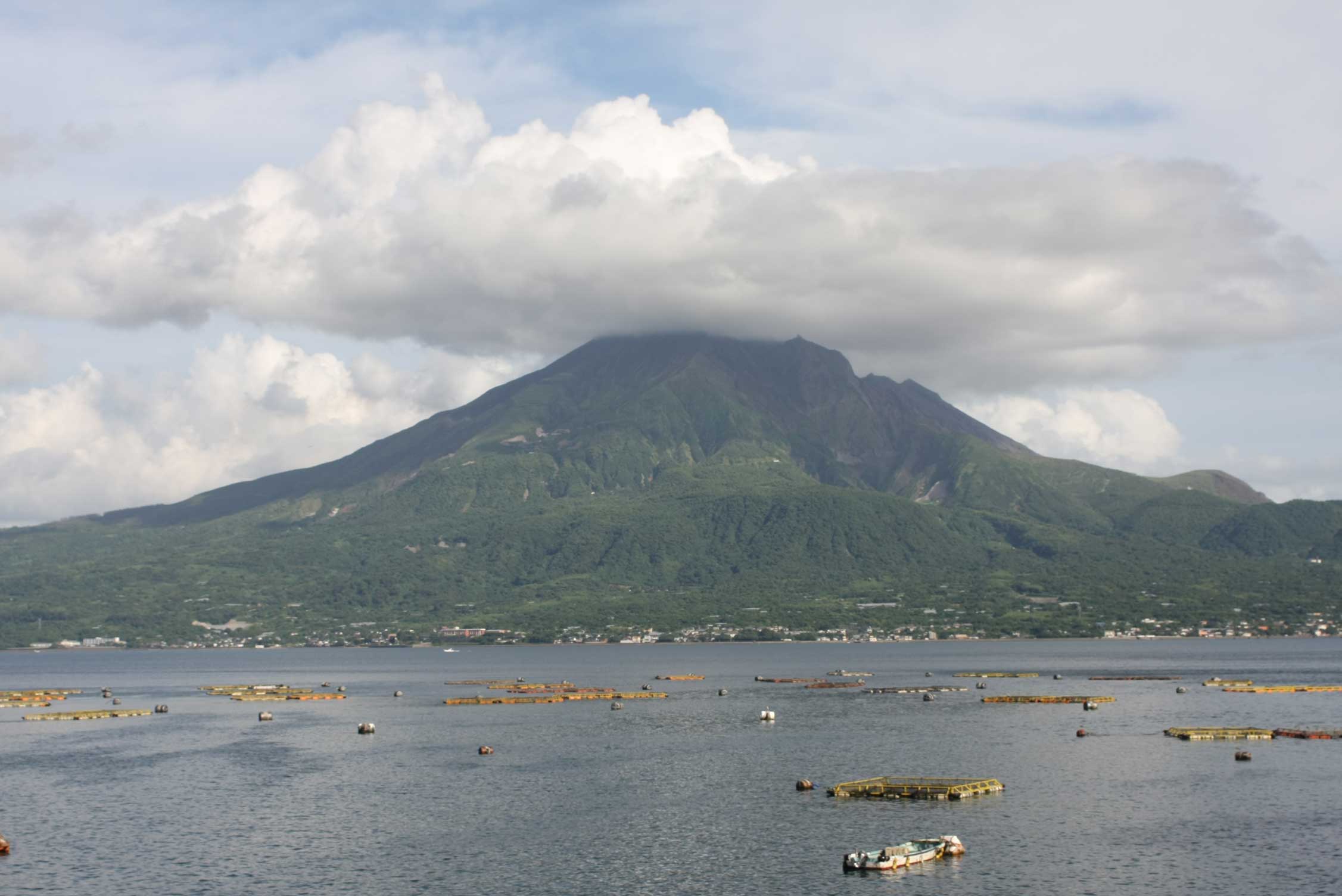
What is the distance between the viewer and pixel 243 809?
104000mm

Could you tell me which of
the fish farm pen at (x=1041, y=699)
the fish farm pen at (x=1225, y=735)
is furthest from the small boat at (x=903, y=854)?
the fish farm pen at (x=1041, y=699)

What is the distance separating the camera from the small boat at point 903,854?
3140 inches

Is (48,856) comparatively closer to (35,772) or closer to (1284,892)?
(35,772)

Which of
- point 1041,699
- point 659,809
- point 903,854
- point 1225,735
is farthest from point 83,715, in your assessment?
Result: point 1225,735

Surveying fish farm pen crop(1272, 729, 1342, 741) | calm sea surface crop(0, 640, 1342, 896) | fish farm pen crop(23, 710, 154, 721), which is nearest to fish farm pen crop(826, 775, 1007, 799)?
calm sea surface crop(0, 640, 1342, 896)

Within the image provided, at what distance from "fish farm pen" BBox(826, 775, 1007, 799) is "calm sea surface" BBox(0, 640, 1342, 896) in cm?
174

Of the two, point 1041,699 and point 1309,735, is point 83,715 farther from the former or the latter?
point 1309,735

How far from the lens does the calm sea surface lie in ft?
259

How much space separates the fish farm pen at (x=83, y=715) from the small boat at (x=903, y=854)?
141 metres

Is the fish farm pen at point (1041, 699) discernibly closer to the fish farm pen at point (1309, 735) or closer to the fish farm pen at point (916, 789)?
the fish farm pen at point (1309, 735)

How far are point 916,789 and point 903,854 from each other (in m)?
23.8

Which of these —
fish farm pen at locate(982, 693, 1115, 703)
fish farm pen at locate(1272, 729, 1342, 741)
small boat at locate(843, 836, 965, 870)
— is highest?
small boat at locate(843, 836, 965, 870)

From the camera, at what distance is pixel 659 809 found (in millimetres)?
102000

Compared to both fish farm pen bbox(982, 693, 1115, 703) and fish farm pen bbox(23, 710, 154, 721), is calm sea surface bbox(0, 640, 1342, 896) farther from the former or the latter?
fish farm pen bbox(23, 710, 154, 721)
